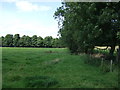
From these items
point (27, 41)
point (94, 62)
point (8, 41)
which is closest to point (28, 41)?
point (27, 41)

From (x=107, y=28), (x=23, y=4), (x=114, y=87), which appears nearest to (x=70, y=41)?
(x=107, y=28)

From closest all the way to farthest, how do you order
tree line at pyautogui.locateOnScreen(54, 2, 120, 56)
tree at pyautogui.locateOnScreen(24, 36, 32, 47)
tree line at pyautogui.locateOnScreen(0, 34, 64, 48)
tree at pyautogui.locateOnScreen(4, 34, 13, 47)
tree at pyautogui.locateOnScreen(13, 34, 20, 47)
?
tree line at pyautogui.locateOnScreen(54, 2, 120, 56) → tree at pyautogui.locateOnScreen(4, 34, 13, 47) → tree at pyautogui.locateOnScreen(13, 34, 20, 47) → tree line at pyautogui.locateOnScreen(0, 34, 64, 48) → tree at pyautogui.locateOnScreen(24, 36, 32, 47)

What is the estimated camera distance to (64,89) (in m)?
8.41

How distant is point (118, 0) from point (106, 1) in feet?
3.21

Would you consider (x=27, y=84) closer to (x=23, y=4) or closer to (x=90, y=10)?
(x=23, y=4)

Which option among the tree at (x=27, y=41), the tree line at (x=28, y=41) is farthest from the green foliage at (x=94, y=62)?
the tree at (x=27, y=41)

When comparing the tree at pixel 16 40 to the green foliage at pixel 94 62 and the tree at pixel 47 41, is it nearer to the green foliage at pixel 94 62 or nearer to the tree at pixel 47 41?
the tree at pixel 47 41

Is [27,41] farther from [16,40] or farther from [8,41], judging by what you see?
[8,41]

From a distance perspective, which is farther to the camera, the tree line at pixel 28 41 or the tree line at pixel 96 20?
the tree line at pixel 28 41

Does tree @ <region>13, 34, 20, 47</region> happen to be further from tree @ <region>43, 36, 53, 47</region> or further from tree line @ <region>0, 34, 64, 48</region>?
tree @ <region>43, 36, 53, 47</region>

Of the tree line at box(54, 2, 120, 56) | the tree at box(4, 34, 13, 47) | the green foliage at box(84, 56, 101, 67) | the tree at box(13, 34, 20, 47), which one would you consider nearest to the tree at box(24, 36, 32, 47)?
the tree at box(13, 34, 20, 47)

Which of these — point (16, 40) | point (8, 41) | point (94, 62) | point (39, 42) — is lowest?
point (94, 62)

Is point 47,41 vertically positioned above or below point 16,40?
below

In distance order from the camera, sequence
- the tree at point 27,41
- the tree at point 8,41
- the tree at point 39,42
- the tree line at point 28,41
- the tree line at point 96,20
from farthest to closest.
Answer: the tree at point 39,42
the tree at point 27,41
the tree line at point 28,41
the tree at point 8,41
the tree line at point 96,20
